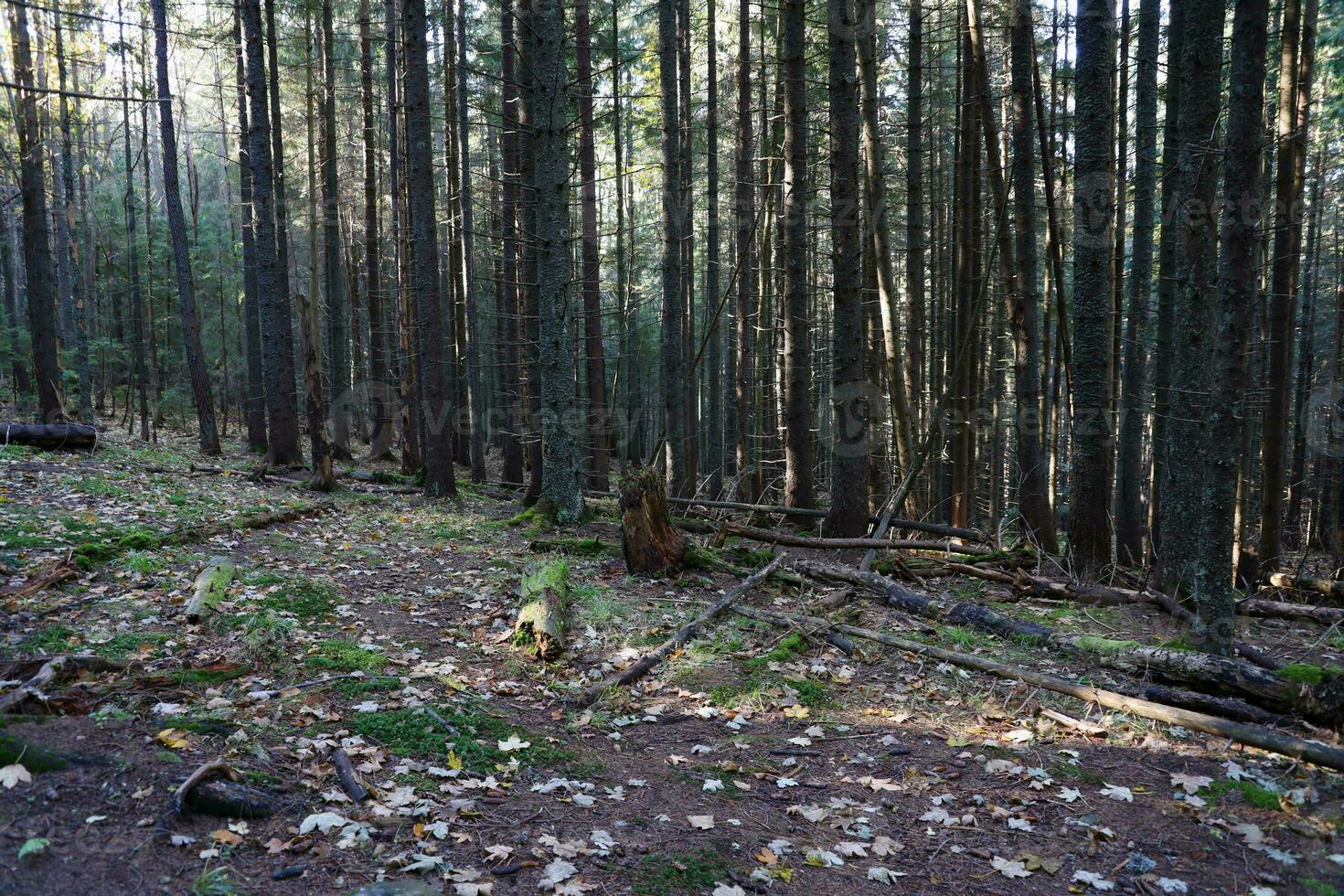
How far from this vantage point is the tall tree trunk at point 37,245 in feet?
51.4

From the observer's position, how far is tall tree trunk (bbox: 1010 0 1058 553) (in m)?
10.1

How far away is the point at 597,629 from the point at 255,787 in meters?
3.54

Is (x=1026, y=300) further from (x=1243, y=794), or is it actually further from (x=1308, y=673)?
(x=1243, y=794)

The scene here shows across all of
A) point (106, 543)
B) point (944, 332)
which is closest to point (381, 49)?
point (944, 332)

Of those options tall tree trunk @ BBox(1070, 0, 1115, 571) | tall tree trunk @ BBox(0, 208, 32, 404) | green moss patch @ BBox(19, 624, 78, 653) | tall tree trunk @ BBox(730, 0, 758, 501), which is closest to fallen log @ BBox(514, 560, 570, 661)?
green moss patch @ BBox(19, 624, 78, 653)

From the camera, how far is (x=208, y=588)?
6.07 meters

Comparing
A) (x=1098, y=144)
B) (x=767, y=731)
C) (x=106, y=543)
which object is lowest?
(x=767, y=731)

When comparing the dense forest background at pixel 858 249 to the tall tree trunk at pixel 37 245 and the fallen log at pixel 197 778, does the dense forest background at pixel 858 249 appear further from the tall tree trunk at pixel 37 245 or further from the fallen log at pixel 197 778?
the fallen log at pixel 197 778

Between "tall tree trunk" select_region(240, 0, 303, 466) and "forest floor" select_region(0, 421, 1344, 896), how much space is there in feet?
23.9

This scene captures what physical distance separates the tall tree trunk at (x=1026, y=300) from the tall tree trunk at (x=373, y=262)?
1315cm

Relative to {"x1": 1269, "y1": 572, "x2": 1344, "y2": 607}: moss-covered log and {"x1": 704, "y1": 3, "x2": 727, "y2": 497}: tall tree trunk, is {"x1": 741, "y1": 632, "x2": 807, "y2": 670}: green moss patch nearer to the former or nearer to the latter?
{"x1": 704, "y1": 3, "x2": 727, "y2": 497}: tall tree trunk

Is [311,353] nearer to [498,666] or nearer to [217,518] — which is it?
[217,518]

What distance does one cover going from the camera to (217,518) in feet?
30.4

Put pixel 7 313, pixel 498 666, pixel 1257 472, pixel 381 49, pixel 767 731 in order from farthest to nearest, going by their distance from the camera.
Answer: pixel 7 313
pixel 381 49
pixel 1257 472
pixel 498 666
pixel 767 731
